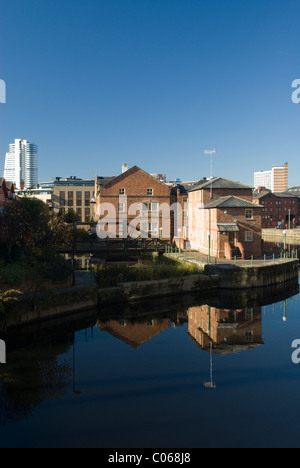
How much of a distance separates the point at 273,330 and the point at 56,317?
11.3 metres

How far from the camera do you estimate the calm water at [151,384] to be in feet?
29.6

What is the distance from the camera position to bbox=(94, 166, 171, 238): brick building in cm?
4444

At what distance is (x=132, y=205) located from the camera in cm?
4531

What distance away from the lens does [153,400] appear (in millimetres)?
10680

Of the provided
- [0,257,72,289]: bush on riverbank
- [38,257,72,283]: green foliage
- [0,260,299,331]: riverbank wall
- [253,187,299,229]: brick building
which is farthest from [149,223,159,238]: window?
[253,187,299,229]: brick building

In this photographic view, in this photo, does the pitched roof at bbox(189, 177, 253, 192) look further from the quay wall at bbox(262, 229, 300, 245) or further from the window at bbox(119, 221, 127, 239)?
the quay wall at bbox(262, 229, 300, 245)

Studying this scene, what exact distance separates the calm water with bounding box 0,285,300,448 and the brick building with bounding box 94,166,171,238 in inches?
991

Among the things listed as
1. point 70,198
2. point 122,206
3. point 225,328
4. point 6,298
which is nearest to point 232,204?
point 225,328

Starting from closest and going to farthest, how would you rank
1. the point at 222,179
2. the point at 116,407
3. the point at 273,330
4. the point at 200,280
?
the point at 116,407
the point at 273,330
the point at 200,280
the point at 222,179

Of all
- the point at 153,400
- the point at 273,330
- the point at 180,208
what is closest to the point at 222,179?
the point at 180,208

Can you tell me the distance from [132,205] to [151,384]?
34.8 meters

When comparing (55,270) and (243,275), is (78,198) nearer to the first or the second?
(243,275)

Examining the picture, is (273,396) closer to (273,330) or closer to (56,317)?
(273,330)
